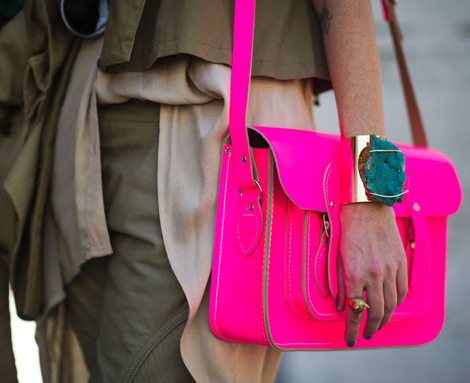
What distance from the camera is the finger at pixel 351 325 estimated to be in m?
0.80

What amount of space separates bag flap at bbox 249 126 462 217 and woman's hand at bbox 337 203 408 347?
62 mm

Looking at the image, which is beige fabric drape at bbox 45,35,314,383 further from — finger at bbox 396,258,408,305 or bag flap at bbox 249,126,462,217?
finger at bbox 396,258,408,305

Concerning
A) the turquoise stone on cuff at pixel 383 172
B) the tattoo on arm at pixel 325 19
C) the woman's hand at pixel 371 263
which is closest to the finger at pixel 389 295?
the woman's hand at pixel 371 263

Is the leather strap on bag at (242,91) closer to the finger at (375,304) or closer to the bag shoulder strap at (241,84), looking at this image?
the bag shoulder strap at (241,84)

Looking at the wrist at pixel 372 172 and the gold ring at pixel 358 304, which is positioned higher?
the wrist at pixel 372 172

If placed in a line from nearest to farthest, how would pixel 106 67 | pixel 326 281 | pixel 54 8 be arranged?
pixel 326 281 → pixel 106 67 → pixel 54 8

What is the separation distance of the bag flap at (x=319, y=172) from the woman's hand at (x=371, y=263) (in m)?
0.06

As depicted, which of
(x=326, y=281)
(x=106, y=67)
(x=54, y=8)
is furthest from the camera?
(x=54, y=8)

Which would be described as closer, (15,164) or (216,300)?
(216,300)

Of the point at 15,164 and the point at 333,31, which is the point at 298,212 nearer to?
the point at 333,31

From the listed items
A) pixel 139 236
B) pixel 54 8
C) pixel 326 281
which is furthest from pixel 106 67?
pixel 326 281

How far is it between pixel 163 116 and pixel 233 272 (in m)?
0.31

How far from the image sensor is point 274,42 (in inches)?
35.9

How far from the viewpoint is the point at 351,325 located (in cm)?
81
